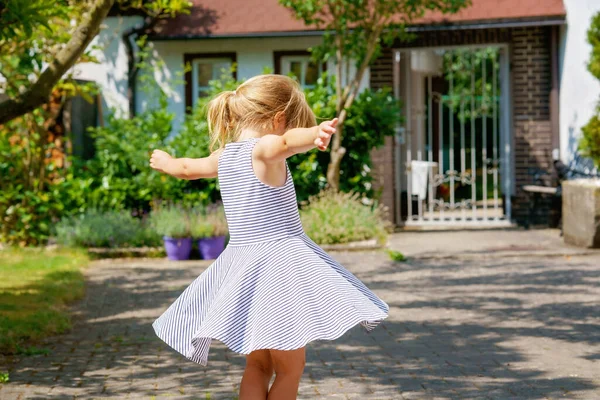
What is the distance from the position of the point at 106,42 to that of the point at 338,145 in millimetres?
4521

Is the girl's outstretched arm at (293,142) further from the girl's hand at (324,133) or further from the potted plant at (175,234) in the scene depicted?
the potted plant at (175,234)

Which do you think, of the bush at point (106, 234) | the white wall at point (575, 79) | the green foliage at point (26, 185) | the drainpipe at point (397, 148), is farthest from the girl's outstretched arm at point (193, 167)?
the drainpipe at point (397, 148)

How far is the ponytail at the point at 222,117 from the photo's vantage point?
4.06 metres

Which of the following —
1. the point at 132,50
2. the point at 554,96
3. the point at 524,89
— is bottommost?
the point at 554,96

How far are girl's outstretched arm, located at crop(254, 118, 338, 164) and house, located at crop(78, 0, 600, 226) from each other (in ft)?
37.0

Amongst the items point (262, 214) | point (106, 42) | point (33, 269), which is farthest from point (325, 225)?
point (262, 214)

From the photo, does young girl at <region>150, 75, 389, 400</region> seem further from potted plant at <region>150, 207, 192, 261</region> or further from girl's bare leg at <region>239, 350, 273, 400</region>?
potted plant at <region>150, 207, 192, 261</region>

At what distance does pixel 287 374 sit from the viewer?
151 inches

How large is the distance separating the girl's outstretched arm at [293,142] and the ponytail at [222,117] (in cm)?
29

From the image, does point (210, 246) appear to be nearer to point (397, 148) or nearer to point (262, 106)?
point (397, 148)

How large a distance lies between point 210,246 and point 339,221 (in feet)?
5.91

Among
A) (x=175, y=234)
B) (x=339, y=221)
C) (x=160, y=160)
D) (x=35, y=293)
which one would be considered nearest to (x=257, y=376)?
(x=160, y=160)

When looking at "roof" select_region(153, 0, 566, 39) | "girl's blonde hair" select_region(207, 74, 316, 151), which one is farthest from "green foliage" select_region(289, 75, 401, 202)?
"girl's blonde hair" select_region(207, 74, 316, 151)

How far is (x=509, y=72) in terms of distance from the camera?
15625 mm
